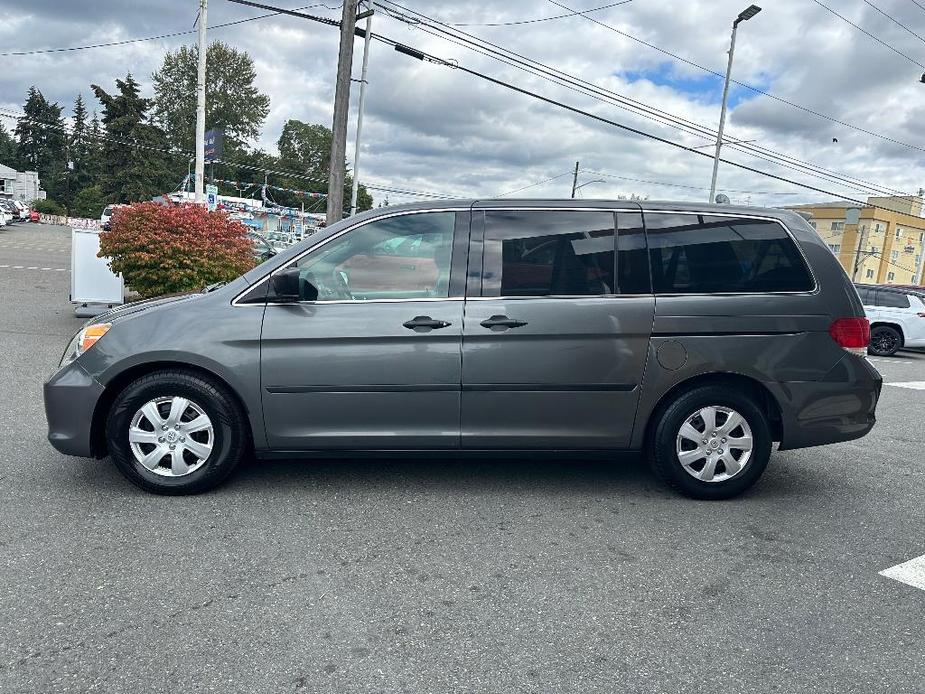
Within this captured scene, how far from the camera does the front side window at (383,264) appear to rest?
13.4 ft

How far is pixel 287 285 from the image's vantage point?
157 inches

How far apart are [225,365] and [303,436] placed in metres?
0.61

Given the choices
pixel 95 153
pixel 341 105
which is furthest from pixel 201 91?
pixel 95 153

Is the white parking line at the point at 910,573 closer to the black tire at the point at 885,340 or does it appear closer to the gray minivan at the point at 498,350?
the gray minivan at the point at 498,350

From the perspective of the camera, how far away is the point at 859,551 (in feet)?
12.3

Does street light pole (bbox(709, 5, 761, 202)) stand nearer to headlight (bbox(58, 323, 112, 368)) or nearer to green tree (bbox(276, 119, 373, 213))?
headlight (bbox(58, 323, 112, 368))

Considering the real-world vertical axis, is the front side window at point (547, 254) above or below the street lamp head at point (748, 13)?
below

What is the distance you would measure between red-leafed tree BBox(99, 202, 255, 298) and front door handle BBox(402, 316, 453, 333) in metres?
6.96

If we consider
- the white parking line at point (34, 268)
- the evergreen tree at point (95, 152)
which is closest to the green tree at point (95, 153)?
the evergreen tree at point (95, 152)

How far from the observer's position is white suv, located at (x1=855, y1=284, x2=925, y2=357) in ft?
48.0

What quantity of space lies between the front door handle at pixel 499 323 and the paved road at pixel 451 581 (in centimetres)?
107

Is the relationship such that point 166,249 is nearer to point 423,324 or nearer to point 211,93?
point 423,324

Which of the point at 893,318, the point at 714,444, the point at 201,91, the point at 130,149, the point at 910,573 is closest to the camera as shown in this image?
the point at 910,573

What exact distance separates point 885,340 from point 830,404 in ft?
41.7
